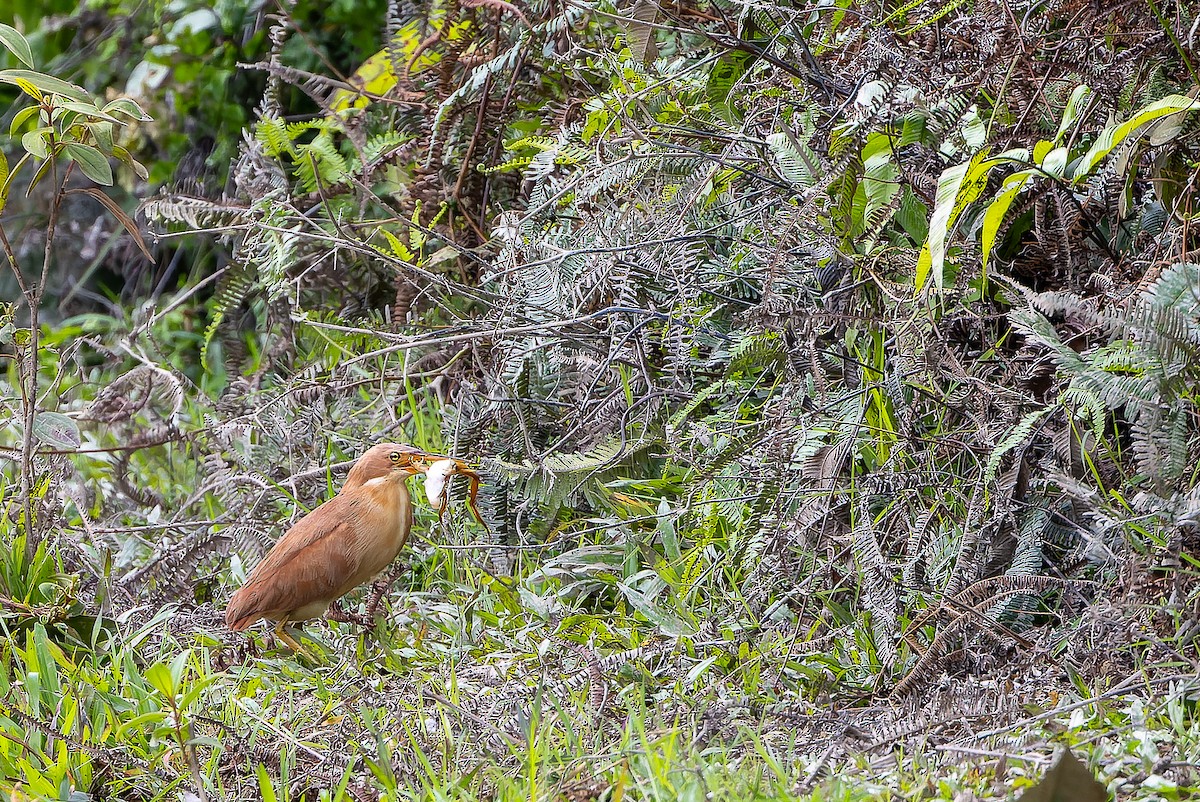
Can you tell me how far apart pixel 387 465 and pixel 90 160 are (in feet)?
3.89

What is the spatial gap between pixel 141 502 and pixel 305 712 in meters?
1.81

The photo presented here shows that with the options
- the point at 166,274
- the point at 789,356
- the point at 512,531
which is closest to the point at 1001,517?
the point at 789,356

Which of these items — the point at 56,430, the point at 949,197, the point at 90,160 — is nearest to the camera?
the point at 949,197

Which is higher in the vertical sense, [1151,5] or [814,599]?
[1151,5]

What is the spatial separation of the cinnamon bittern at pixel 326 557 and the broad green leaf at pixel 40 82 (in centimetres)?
133

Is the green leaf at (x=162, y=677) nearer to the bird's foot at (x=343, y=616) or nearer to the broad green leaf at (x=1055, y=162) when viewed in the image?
the bird's foot at (x=343, y=616)

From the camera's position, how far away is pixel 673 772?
2.35 m

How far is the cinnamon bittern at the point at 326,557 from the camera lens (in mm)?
3549

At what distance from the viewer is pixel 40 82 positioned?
128 inches

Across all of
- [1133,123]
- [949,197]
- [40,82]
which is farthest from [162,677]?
[1133,123]

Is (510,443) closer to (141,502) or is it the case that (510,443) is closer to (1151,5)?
(141,502)

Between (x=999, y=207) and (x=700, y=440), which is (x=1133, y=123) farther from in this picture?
(x=700, y=440)

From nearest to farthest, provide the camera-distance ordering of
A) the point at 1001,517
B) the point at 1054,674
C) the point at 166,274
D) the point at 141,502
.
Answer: the point at 1054,674 < the point at 1001,517 < the point at 141,502 < the point at 166,274

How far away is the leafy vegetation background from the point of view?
2.58m
